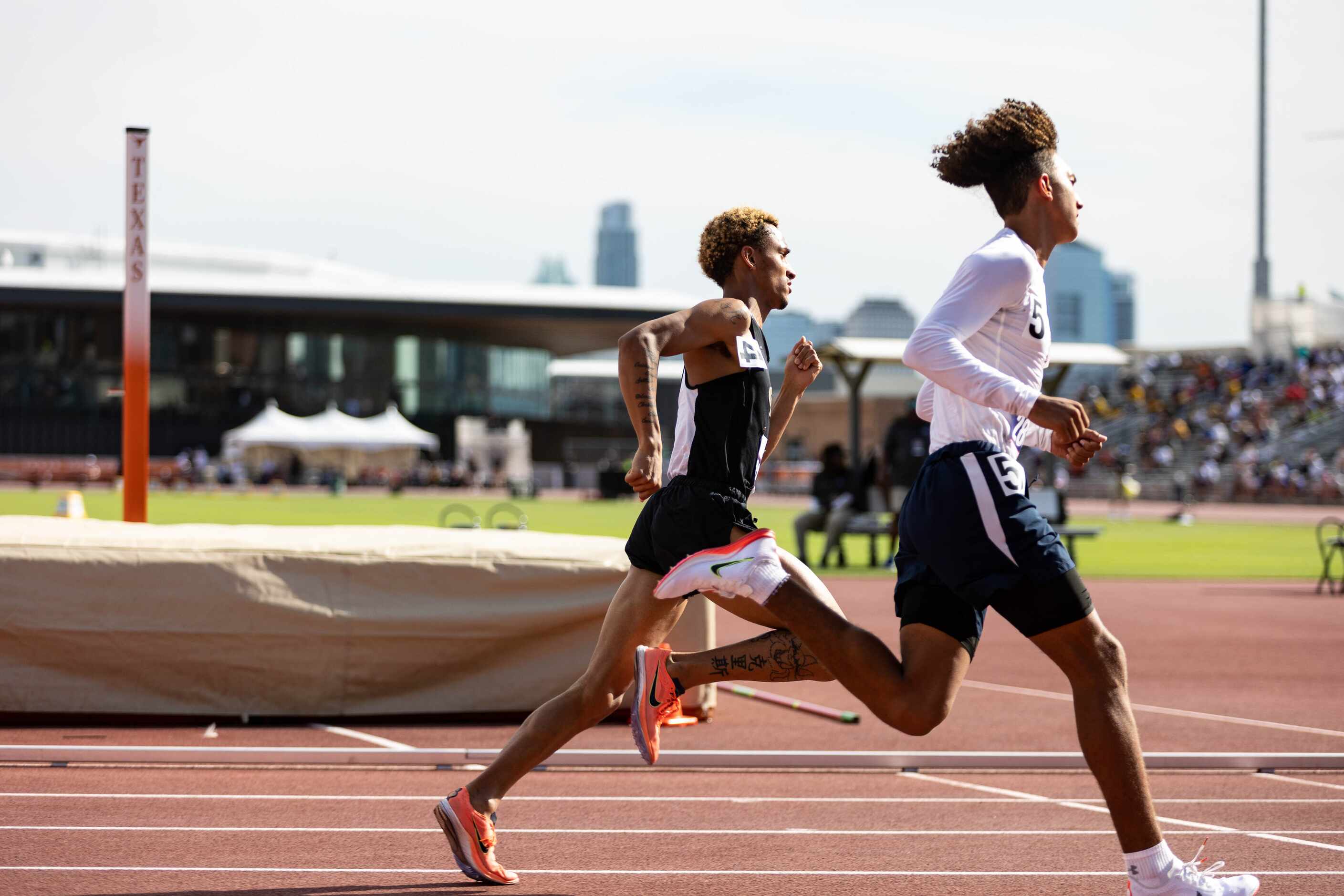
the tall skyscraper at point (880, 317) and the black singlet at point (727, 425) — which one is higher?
the tall skyscraper at point (880, 317)

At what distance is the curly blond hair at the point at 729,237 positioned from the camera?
4699mm

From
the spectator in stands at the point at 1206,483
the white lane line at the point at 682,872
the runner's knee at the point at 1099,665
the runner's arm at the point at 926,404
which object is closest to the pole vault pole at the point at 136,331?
the white lane line at the point at 682,872

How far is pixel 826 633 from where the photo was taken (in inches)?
157

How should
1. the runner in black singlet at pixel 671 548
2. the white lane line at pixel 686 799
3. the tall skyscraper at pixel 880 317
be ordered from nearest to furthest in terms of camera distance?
the runner in black singlet at pixel 671 548 → the white lane line at pixel 686 799 → the tall skyscraper at pixel 880 317

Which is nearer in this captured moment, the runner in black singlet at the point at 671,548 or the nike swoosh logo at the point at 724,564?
the nike swoosh logo at the point at 724,564

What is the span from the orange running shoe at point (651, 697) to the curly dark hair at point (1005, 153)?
5.29 feet

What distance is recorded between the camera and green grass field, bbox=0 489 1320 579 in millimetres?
23203

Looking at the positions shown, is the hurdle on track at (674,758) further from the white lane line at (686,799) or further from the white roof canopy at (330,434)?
the white roof canopy at (330,434)

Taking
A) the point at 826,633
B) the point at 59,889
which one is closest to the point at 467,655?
the point at 59,889

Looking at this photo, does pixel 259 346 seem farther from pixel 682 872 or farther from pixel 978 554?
pixel 978 554

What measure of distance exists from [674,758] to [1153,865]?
9.62 ft

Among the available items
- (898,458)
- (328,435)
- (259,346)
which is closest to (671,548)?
(898,458)

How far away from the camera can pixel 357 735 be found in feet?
24.1

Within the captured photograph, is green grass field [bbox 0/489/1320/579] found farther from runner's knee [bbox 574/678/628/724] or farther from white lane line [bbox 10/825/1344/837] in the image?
runner's knee [bbox 574/678/628/724]
